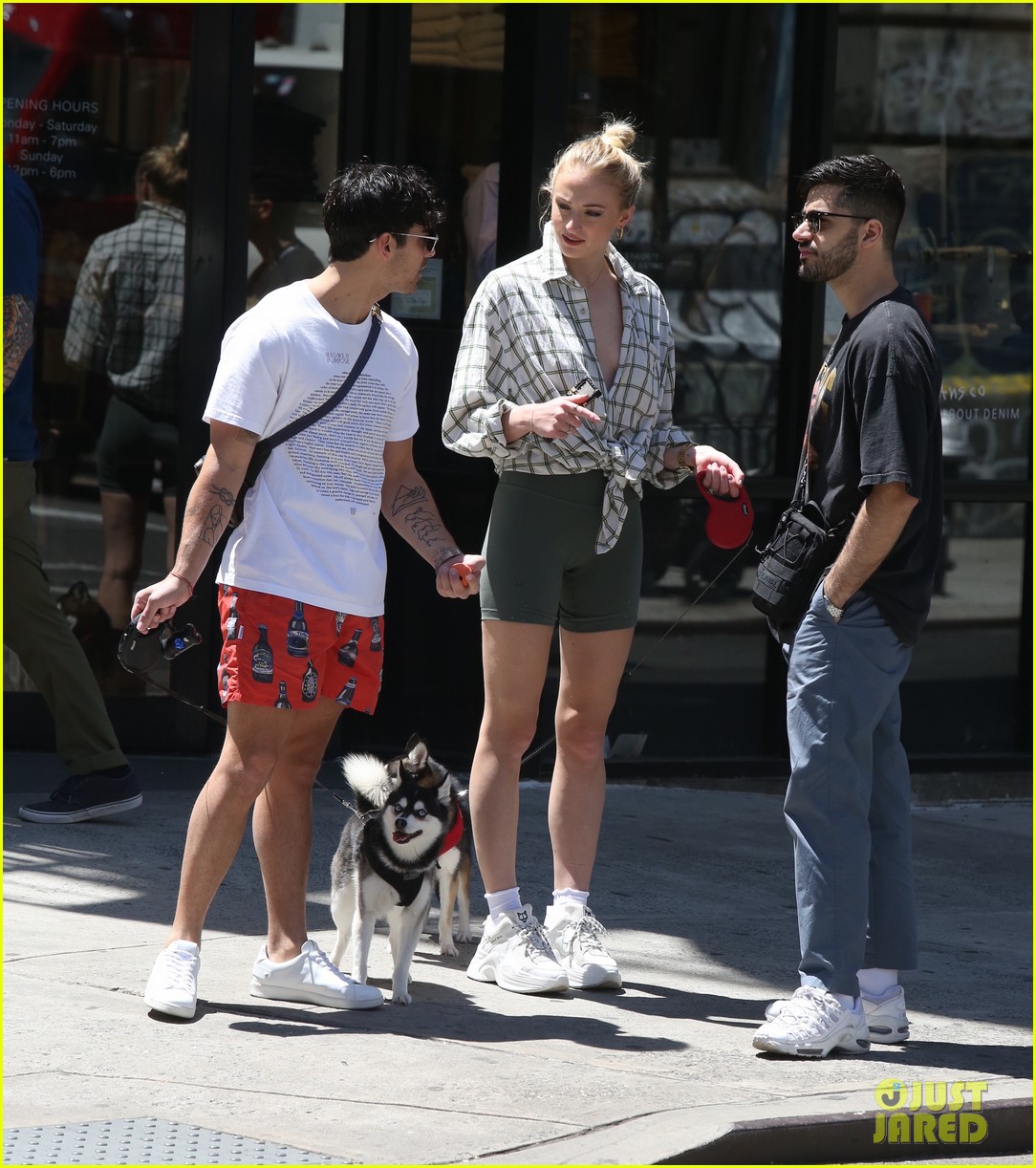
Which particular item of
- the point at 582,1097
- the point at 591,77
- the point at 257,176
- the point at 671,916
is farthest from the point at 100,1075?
the point at 591,77

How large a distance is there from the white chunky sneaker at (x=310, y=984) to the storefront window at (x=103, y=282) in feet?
9.84

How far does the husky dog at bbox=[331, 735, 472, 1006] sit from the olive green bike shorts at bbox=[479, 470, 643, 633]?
0.49 m

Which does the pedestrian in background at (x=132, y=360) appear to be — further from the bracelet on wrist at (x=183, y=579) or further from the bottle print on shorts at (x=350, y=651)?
the bracelet on wrist at (x=183, y=579)

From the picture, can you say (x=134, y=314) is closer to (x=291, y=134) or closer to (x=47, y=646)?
(x=291, y=134)

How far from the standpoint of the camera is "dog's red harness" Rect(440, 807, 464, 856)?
4789 mm

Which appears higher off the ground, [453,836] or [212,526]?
[212,526]

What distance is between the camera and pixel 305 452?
4.36 meters

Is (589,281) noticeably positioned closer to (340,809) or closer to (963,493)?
(340,809)

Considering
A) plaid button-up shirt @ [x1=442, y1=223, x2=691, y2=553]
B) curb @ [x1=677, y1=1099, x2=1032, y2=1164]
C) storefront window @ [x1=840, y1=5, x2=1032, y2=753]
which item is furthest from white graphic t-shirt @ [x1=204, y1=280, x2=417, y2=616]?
storefront window @ [x1=840, y1=5, x2=1032, y2=753]

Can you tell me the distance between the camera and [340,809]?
6727 mm

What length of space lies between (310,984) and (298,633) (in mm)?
905

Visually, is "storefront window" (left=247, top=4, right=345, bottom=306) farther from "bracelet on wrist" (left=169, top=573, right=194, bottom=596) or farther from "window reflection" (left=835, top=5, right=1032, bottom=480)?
"bracelet on wrist" (left=169, top=573, right=194, bottom=596)

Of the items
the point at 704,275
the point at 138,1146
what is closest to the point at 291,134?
the point at 704,275

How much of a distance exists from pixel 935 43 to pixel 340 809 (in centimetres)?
432
